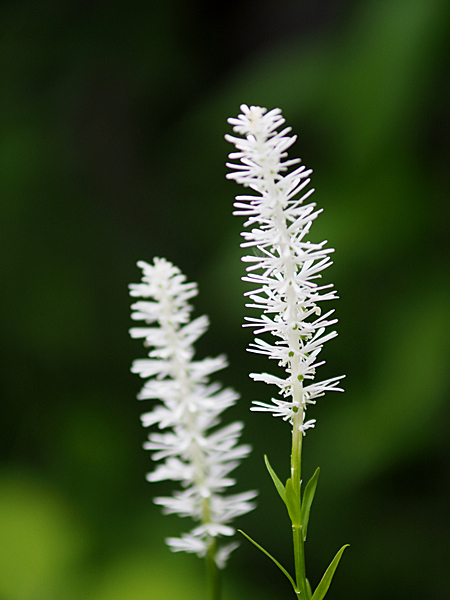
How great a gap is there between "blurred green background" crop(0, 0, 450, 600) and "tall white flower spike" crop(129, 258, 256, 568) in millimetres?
636

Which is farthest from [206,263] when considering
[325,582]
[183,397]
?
[325,582]

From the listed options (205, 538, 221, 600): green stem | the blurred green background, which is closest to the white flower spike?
(205, 538, 221, 600): green stem

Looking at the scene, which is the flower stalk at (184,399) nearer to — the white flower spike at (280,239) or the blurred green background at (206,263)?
the white flower spike at (280,239)

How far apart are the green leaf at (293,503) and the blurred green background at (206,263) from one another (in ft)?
2.53

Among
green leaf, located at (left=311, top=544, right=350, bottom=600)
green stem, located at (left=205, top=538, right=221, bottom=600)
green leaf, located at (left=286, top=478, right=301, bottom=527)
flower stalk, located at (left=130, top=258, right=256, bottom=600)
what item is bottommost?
green stem, located at (left=205, top=538, right=221, bottom=600)

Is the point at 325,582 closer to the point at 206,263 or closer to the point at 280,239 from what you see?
the point at 280,239

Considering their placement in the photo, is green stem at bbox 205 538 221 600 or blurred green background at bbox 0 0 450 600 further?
blurred green background at bbox 0 0 450 600

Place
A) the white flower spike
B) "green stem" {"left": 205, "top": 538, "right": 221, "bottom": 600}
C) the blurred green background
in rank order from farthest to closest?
the blurred green background, "green stem" {"left": 205, "top": 538, "right": 221, "bottom": 600}, the white flower spike

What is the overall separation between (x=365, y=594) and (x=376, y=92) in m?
0.91

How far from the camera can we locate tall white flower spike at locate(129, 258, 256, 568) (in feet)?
0.95

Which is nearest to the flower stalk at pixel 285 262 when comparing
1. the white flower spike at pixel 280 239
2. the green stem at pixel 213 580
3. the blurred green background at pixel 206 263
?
the white flower spike at pixel 280 239

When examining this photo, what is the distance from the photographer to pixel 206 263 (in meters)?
1.29

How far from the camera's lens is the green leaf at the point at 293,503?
0.21 meters

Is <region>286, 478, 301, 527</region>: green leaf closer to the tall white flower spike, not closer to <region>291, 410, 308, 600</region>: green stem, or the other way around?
<region>291, 410, 308, 600</region>: green stem
